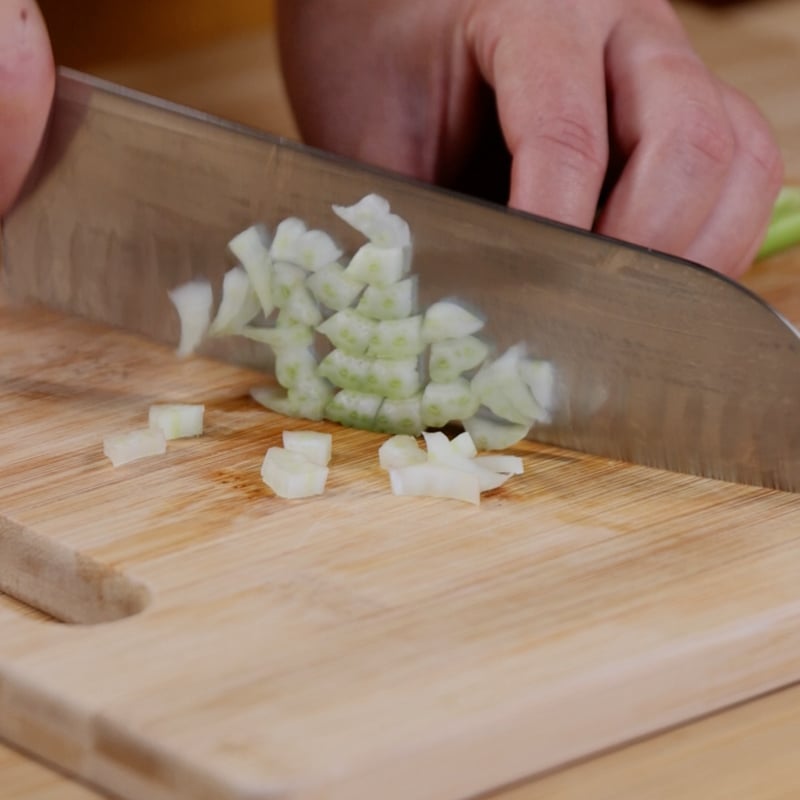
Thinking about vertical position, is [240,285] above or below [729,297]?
below

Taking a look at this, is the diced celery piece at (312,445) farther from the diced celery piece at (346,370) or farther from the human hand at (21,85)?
the human hand at (21,85)

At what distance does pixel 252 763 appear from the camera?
0.89 m

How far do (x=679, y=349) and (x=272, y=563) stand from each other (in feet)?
1.15

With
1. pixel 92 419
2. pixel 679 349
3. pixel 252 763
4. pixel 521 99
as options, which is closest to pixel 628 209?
pixel 521 99

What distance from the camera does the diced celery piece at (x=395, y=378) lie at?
4.32 ft

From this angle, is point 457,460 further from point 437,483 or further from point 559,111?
point 559,111

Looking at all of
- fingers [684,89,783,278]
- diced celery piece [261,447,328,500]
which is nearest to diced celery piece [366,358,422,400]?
diced celery piece [261,447,328,500]

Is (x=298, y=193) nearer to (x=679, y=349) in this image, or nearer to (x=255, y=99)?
(x=679, y=349)

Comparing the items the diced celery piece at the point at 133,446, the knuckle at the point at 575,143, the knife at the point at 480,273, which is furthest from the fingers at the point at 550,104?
the diced celery piece at the point at 133,446

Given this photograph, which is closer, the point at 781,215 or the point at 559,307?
the point at 559,307

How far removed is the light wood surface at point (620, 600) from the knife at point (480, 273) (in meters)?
0.05

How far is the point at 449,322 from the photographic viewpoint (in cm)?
132

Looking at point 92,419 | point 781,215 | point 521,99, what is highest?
point 521,99

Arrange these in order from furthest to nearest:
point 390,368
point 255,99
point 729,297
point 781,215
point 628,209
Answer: point 255,99, point 781,215, point 628,209, point 390,368, point 729,297
